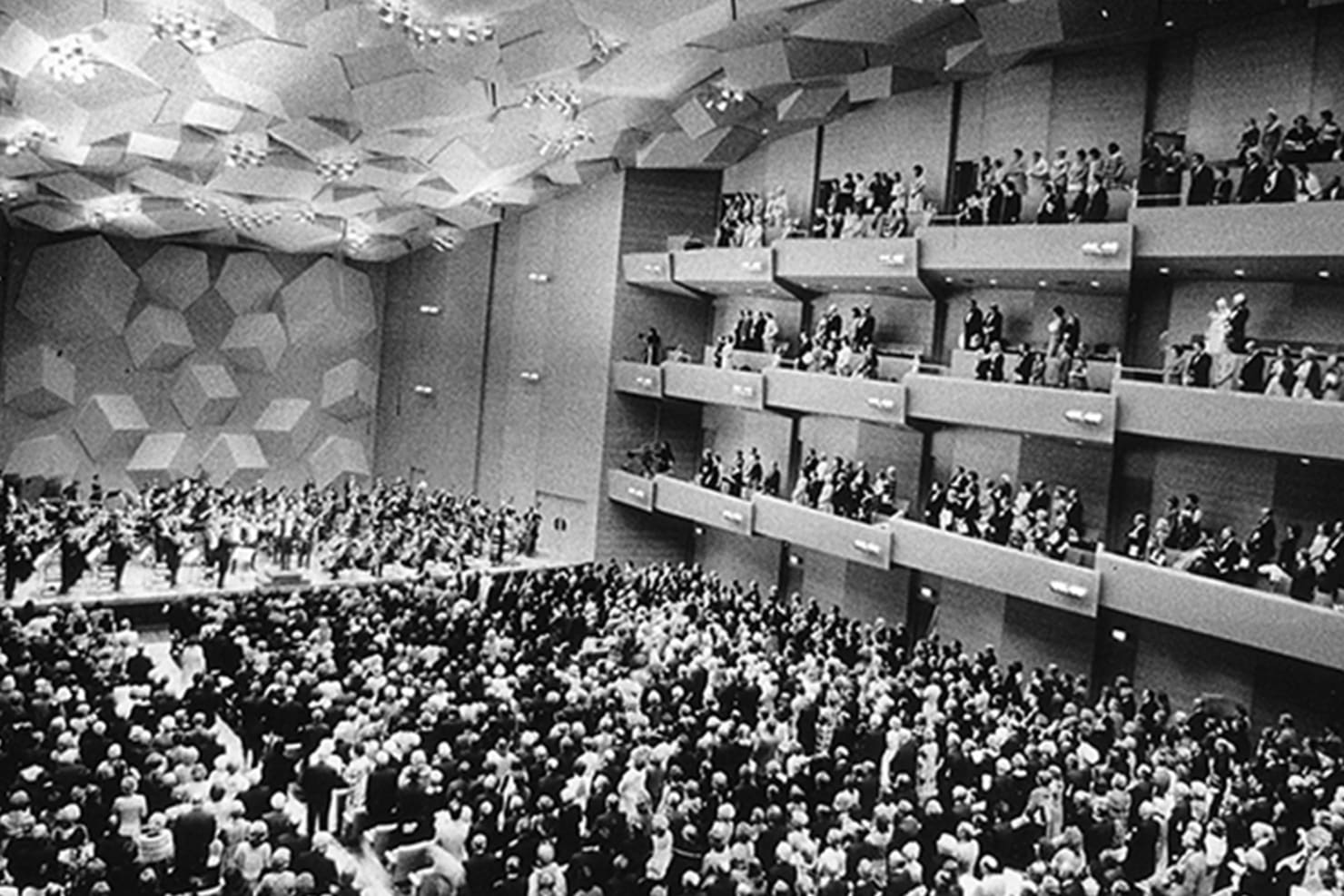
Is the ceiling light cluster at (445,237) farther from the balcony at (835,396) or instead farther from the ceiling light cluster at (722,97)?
the balcony at (835,396)

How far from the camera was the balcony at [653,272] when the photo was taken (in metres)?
29.6

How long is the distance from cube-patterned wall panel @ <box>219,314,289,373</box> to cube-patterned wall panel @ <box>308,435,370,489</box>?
2.86m

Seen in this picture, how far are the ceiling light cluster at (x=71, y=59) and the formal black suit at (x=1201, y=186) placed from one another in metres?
17.4

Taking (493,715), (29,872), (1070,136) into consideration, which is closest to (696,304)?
(1070,136)

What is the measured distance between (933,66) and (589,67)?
21.7 feet

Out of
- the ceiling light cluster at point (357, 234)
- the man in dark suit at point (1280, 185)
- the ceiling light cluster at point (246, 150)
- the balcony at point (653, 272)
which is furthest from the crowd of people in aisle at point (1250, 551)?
the ceiling light cluster at point (357, 234)

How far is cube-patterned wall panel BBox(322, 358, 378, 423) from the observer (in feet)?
125

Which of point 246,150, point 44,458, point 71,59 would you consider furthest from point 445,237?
point 71,59

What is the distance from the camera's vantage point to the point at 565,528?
3188 centimetres

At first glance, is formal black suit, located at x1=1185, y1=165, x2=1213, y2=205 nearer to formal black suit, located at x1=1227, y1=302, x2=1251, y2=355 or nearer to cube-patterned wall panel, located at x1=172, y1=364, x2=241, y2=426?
formal black suit, located at x1=1227, y1=302, x2=1251, y2=355

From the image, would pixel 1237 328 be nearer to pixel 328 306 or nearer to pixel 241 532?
pixel 241 532

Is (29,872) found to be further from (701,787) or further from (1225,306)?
(1225,306)

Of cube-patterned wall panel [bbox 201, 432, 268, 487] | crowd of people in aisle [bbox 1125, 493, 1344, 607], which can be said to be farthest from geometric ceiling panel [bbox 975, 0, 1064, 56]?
cube-patterned wall panel [bbox 201, 432, 268, 487]

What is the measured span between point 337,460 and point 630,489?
12437 mm
